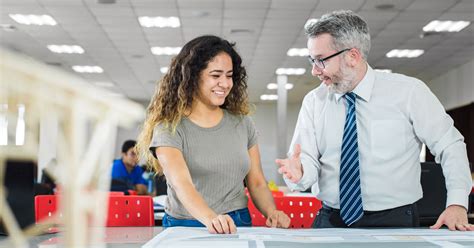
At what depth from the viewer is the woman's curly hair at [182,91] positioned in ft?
6.75

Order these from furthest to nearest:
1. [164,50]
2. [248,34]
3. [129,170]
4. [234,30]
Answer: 1. [164,50]
2. [248,34]
3. [234,30]
4. [129,170]

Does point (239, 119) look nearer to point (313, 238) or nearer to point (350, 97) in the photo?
point (350, 97)

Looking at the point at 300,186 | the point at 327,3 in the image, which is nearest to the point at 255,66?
the point at 327,3

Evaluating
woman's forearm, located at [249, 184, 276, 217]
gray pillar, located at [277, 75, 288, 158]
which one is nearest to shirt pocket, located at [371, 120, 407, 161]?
woman's forearm, located at [249, 184, 276, 217]

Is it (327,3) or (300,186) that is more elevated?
(327,3)

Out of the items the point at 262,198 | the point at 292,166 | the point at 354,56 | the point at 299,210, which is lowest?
the point at 299,210

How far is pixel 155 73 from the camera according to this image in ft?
46.6

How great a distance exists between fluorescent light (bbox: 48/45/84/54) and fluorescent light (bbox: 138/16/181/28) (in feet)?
7.63

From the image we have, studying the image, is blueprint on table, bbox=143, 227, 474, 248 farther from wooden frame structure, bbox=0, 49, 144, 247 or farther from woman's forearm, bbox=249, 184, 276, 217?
wooden frame structure, bbox=0, 49, 144, 247

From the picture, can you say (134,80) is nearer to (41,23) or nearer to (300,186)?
(41,23)

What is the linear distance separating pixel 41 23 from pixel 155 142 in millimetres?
8265

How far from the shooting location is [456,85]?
43.5 feet

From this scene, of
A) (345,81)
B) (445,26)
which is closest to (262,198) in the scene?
(345,81)

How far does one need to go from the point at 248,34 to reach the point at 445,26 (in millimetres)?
3386
